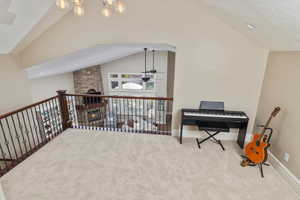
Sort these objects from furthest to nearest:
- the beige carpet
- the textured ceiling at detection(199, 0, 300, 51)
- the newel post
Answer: the newel post
the beige carpet
the textured ceiling at detection(199, 0, 300, 51)

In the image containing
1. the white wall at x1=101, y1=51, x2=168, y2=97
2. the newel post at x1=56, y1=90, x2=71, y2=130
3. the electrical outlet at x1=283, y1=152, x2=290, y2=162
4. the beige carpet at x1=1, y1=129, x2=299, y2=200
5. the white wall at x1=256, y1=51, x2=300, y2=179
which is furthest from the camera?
the white wall at x1=101, y1=51, x2=168, y2=97

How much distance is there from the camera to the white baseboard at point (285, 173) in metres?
2.16

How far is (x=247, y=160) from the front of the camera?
2596 millimetres

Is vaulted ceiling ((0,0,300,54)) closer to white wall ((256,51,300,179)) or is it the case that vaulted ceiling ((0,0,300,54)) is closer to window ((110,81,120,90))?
white wall ((256,51,300,179))

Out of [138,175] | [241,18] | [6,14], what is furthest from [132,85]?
[241,18]

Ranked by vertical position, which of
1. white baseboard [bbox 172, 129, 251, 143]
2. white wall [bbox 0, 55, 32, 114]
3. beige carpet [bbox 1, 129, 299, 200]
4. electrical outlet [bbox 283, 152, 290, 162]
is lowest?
beige carpet [bbox 1, 129, 299, 200]

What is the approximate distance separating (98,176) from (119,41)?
2417 mm

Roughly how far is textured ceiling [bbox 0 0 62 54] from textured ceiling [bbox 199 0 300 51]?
2.78 m

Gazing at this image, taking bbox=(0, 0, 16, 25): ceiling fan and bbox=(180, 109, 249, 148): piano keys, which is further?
bbox=(180, 109, 249, 148): piano keys

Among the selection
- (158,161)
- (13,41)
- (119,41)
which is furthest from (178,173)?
(13,41)

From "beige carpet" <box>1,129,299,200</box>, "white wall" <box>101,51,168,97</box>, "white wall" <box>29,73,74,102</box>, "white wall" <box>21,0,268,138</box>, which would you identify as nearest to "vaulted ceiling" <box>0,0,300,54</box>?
"white wall" <box>21,0,268,138</box>

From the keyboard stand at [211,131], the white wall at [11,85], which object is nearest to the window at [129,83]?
the white wall at [11,85]

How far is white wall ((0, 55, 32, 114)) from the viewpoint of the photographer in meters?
3.21

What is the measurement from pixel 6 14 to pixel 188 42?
297cm
